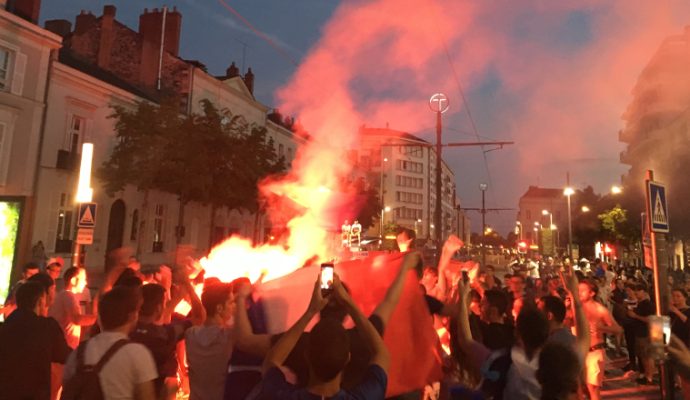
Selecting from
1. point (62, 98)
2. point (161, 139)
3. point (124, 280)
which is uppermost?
point (62, 98)

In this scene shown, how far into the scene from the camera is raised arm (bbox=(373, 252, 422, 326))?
3.14 meters

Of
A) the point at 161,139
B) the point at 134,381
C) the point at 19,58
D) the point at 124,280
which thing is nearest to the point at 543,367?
the point at 134,381

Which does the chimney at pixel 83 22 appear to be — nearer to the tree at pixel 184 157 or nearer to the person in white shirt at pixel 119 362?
the tree at pixel 184 157

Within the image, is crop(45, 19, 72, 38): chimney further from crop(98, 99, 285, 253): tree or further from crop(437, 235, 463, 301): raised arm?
crop(437, 235, 463, 301): raised arm

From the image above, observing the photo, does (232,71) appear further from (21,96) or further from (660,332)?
(660,332)

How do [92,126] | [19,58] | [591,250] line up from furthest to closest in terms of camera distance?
[591,250]
[92,126]
[19,58]

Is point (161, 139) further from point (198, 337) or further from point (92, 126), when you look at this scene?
point (198, 337)

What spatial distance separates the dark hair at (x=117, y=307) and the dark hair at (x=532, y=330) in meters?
2.65

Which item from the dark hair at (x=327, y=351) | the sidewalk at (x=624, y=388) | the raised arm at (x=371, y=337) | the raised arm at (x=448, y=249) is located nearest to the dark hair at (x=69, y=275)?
the raised arm at (x=448, y=249)

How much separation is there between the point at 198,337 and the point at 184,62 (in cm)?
3225

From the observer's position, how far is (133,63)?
31453 millimetres

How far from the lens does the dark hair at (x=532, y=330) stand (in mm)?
3381

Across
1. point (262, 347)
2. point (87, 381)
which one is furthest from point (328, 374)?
point (87, 381)

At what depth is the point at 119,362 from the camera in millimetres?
2850
